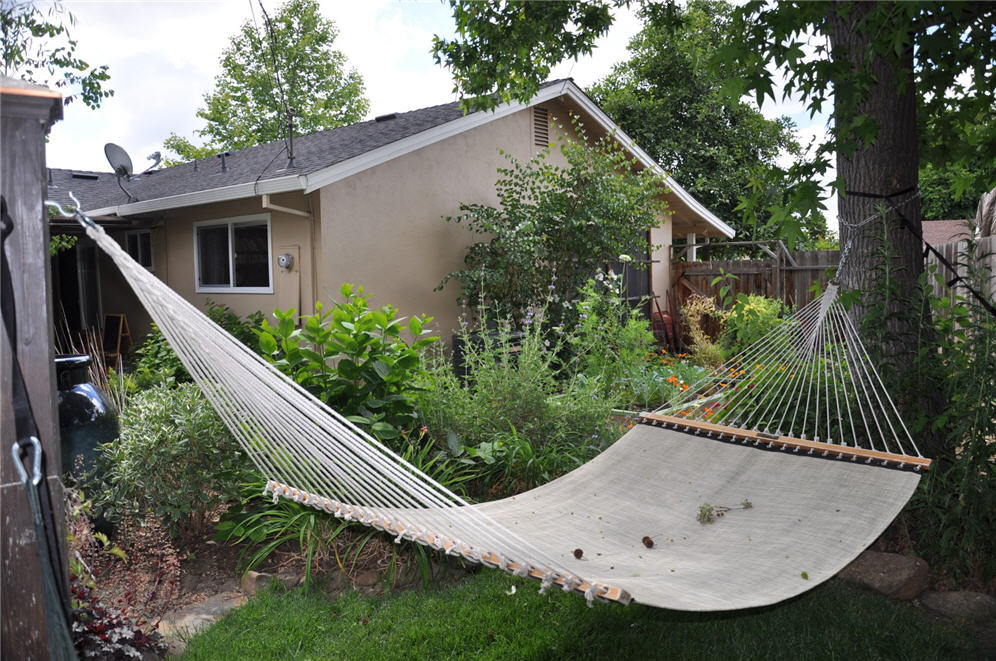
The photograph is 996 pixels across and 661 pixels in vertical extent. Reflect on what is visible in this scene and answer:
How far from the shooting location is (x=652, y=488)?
257 centimetres

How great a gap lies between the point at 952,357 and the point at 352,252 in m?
4.64

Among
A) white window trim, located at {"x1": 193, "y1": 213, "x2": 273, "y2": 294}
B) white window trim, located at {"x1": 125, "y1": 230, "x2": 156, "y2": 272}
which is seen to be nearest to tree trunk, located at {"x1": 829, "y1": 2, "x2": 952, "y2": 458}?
white window trim, located at {"x1": 193, "y1": 213, "x2": 273, "y2": 294}

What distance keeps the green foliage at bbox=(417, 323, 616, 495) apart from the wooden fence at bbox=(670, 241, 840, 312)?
16.4 ft

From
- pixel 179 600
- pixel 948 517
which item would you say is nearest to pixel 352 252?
pixel 179 600

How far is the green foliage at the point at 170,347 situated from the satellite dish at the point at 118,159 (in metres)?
1.53

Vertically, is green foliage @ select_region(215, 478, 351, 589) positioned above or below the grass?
above

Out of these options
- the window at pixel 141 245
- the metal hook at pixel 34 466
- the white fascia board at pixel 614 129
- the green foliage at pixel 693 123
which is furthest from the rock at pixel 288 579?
the green foliage at pixel 693 123

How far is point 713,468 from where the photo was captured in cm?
263

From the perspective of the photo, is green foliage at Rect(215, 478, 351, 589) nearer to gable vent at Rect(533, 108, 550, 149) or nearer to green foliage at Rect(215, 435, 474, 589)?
green foliage at Rect(215, 435, 474, 589)

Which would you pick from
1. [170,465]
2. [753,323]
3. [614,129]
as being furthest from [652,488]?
[614,129]

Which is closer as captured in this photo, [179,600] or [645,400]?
[179,600]

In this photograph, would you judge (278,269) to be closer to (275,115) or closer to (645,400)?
(645,400)

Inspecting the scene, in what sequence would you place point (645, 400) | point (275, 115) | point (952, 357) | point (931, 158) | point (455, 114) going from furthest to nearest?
point (275, 115), point (455, 114), point (645, 400), point (931, 158), point (952, 357)

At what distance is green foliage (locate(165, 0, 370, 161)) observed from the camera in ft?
62.4
